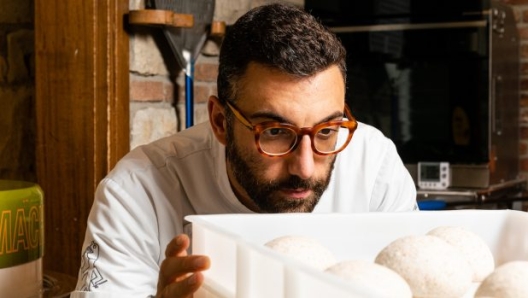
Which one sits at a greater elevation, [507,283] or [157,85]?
[157,85]

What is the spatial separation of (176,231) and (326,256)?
777 millimetres

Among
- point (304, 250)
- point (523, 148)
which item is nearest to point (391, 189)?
point (304, 250)

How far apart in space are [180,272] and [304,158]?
1.26ft

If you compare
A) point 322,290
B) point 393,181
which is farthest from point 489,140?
point 322,290

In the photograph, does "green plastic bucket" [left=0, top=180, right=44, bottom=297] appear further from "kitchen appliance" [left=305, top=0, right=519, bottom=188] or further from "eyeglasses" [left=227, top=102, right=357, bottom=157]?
"kitchen appliance" [left=305, top=0, right=519, bottom=188]

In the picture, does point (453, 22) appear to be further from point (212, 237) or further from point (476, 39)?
point (212, 237)

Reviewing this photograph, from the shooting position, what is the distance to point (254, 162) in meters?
1.29

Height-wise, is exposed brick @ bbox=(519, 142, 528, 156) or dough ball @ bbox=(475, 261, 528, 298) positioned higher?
dough ball @ bbox=(475, 261, 528, 298)

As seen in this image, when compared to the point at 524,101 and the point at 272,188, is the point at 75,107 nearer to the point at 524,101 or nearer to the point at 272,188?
the point at 272,188

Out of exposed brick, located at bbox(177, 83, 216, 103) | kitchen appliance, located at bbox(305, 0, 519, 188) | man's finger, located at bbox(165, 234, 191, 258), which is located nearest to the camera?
man's finger, located at bbox(165, 234, 191, 258)

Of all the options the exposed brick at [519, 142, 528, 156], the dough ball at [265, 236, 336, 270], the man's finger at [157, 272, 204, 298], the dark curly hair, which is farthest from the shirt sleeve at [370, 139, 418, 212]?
the exposed brick at [519, 142, 528, 156]

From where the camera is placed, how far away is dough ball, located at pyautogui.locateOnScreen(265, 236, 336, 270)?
716 millimetres

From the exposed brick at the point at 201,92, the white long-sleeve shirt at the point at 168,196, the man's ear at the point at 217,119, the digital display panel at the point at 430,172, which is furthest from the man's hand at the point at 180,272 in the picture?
the digital display panel at the point at 430,172

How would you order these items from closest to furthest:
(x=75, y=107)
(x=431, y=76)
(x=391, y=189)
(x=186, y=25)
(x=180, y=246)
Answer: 1. (x=180, y=246)
2. (x=391, y=189)
3. (x=75, y=107)
4. (x=186, y=25)
5. (x=431, y=76)
